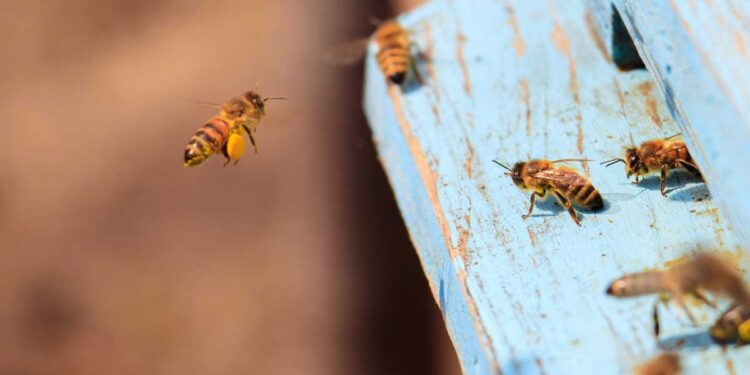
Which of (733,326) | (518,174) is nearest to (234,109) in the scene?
(518,174)

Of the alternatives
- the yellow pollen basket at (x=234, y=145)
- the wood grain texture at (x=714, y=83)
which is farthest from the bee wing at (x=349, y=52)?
the wood grain texture at (x=714, y=83)

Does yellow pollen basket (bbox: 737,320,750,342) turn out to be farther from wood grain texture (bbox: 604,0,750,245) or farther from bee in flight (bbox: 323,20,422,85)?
bee in flight (bbox: 323,20,422,85)

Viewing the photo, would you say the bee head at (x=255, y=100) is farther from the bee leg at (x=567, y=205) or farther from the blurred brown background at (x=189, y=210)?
the blurred brown background at (x=189, y=210)

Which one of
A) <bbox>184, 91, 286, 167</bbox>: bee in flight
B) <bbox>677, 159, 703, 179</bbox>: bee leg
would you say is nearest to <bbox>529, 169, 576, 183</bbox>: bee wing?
<bbox>677, 159, 703, 179</bbox>: bee leg

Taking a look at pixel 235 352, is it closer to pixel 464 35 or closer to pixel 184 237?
pixel 184 237

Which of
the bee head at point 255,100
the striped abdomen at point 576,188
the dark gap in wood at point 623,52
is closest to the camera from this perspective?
the striped abdomen at point 576,188

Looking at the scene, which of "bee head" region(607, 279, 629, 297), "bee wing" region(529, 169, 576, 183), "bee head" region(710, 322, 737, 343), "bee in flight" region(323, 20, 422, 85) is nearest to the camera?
"bee head" region(710, 322, 737, 343)
